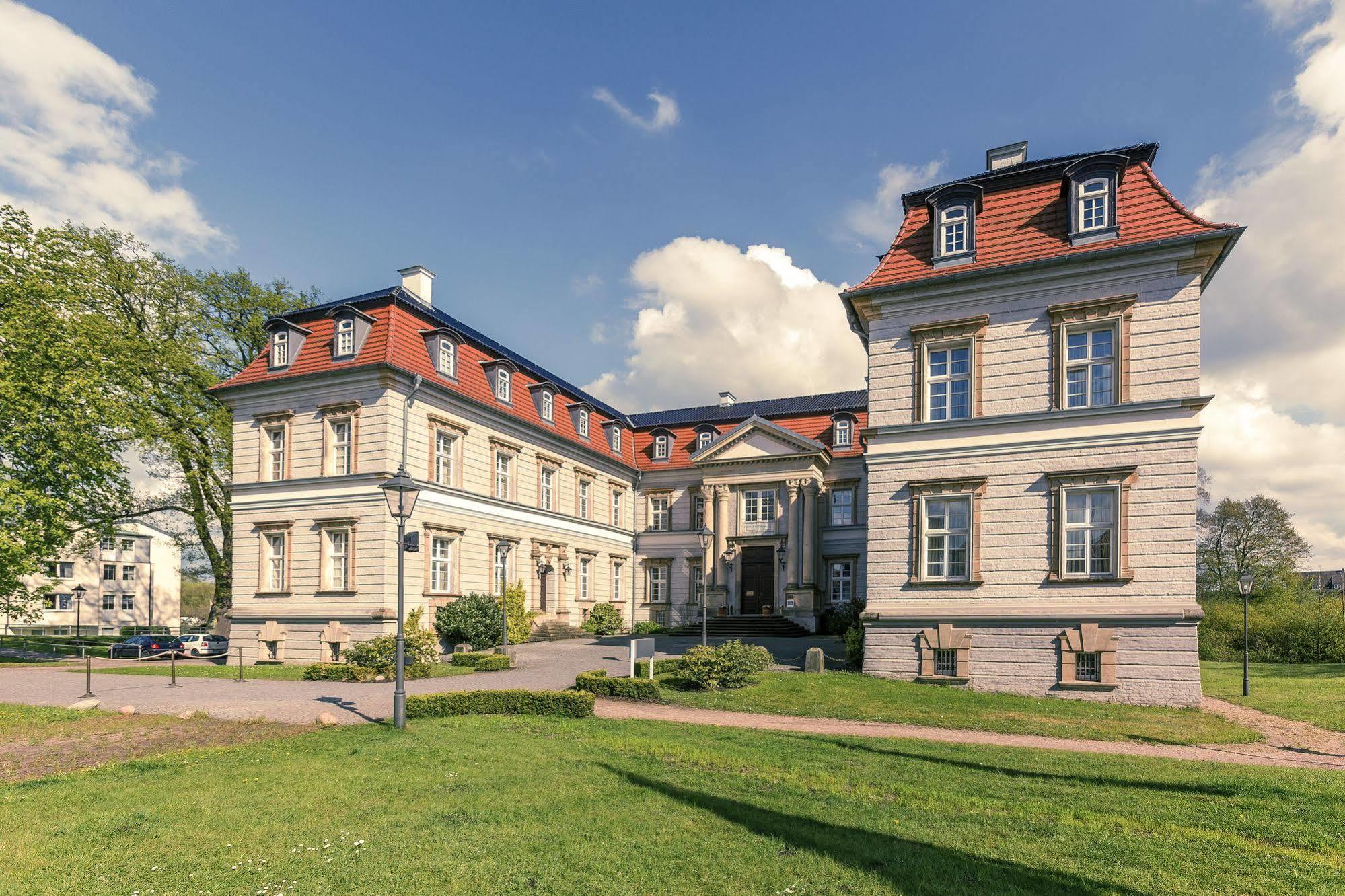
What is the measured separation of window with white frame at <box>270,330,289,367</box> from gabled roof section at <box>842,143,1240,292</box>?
2044 cm

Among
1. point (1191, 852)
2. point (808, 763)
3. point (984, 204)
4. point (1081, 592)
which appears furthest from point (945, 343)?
point (1191, 852)

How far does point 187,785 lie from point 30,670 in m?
22.5

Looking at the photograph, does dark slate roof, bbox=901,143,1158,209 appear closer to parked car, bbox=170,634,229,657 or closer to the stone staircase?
the stone staircase

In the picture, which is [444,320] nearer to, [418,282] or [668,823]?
[418,282]

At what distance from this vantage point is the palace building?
17781mm

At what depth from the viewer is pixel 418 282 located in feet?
103

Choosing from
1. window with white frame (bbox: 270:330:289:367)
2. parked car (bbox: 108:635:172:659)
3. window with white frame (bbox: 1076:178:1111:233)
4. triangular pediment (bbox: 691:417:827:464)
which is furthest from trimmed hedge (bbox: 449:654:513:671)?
window with white frame (bbox: 1076:178:1111:233)

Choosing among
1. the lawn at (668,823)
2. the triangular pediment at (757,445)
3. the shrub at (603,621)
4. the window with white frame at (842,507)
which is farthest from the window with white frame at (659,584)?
the lawn at (668,823)

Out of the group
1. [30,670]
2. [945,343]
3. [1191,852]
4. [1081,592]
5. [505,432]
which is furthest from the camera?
[505,432]

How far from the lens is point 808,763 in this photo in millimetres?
10094

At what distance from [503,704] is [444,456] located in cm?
1499

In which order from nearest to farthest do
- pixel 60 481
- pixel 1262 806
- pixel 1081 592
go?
1. pixel 1262 806
2. pixel 1081 592
3. pixel 60 481

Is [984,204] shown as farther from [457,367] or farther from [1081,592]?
[457,367]

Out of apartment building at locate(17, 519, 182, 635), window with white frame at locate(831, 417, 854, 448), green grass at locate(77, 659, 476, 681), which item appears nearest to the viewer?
green grass at locate(77, 659, 476, 681)
